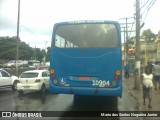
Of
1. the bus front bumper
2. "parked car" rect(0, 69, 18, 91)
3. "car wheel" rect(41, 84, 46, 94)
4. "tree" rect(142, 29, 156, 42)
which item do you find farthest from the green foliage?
the bus front bumper

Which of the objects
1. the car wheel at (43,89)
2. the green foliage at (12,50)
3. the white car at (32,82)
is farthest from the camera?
the green foliage at (12,50)

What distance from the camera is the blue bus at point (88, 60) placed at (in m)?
11.6

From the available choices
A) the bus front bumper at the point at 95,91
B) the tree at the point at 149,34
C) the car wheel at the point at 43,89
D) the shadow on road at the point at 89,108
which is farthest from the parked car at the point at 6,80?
the tree at the point at 149,34

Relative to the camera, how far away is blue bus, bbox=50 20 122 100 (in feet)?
38.1

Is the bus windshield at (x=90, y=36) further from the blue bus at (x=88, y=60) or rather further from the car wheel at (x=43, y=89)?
the car wheel at (x=43, y=89)

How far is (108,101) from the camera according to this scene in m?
15.1

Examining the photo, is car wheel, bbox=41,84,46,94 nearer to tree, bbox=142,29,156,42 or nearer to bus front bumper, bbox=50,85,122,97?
bus front bumper, bbox=50,85,122,97

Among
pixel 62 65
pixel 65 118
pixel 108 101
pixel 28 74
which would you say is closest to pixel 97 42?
pixel 62 65

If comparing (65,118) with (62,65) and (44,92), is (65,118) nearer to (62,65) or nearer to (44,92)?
(62,65)

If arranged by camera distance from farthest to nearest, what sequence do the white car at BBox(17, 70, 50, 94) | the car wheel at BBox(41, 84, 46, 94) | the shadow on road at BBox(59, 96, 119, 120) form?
the car wheel at BBox(41, 84, 46, 94), the white car at BBox(17, 70, 50, 94), the shadow on road at BBox(59, 96, 119, 120)

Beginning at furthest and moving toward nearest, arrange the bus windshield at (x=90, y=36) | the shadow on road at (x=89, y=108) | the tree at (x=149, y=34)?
the tree at (x=149, y=34) → the bus windshield at (x=90, y=36) → the shadow on road at (x=89, y=108)

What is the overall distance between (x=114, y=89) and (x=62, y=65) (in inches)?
84.2

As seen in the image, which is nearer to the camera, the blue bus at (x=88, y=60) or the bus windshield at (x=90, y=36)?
the blue bus at (x=88, y=60)

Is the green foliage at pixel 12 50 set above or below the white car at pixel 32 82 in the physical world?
above
